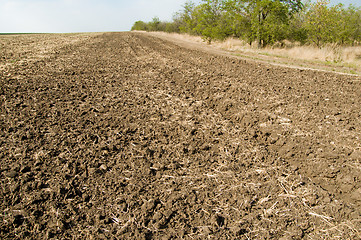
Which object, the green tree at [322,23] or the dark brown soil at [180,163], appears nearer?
the dark brown soil at [180,163]

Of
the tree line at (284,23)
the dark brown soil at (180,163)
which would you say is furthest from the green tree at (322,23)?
the dark brown soil at (180,163)

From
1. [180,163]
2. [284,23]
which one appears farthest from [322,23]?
[180,163]

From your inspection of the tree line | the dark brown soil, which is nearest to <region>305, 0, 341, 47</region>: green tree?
the tree line

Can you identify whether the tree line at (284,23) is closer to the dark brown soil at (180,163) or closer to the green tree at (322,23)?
the green tree at (322,23)

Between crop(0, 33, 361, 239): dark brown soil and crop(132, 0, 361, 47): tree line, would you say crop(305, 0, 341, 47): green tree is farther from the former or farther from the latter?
crop(0, 33, 361, 239): dark brown soil

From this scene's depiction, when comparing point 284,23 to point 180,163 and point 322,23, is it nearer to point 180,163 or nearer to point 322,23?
point 322,23

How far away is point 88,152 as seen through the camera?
139 inches

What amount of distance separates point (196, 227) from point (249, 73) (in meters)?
7.05

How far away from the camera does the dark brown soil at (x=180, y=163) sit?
2.43m

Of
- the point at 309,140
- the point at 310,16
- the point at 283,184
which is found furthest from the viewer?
the point at 310,16

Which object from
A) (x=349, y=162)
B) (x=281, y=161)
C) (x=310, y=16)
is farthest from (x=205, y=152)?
(x=310, y=16)

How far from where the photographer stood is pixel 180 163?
338 cm

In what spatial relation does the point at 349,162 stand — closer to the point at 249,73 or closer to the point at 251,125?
the point at 251,125

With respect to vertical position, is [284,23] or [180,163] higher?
[284,23]
